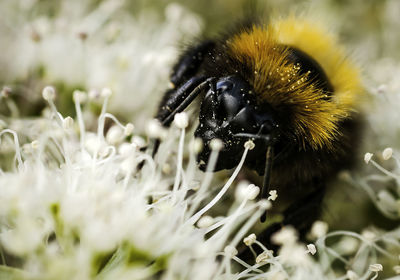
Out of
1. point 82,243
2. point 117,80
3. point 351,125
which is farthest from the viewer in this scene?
point 117,80

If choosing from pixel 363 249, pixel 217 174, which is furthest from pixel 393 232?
pixel 217 174

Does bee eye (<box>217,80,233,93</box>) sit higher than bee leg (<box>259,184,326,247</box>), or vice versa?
bee eye (<box>217,80,233,93</box>)

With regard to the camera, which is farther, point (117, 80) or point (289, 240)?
point (117, 80)

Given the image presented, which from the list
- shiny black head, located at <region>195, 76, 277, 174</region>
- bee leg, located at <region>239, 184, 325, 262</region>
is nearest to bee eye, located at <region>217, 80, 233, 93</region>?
shiny black head, located at <region>195, 76, 277, 174</region>

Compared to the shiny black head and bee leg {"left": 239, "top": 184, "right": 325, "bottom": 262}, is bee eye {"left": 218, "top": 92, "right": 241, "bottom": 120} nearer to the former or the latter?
the shiny black head

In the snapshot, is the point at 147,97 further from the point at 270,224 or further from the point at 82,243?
the point at 82,243

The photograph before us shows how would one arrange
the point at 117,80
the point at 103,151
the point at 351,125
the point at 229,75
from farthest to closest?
the point at 117,80 → the point at 351,125 → the point at 103,151 → the point at 229,75

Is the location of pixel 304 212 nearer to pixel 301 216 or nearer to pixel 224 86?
pixel 301 216
